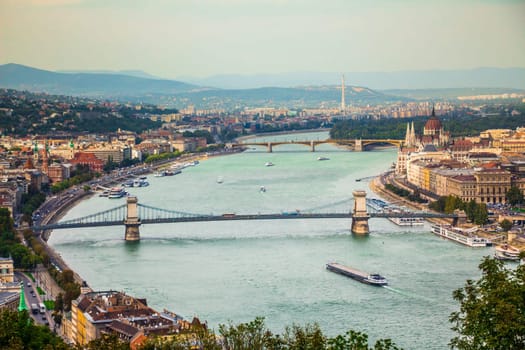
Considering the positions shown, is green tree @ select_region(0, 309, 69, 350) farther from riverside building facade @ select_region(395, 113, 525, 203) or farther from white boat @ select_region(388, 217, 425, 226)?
riverside building facade @ select_region(395, 113, 525, 203)

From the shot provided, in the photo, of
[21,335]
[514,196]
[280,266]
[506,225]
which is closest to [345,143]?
[514,196]

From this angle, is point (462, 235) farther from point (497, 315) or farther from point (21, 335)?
point (497, 315)

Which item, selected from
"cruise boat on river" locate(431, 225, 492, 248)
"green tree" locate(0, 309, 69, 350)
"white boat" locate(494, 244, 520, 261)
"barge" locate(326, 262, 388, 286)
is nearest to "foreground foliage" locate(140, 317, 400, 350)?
"green tree" locate(0, 309, 69, 350)

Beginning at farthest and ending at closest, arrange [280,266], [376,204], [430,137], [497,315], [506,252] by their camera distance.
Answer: [430,137], [376,204], [506,252], [280,266], [497,315]

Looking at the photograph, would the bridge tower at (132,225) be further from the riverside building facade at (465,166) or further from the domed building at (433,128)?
the domed building at (433,128)

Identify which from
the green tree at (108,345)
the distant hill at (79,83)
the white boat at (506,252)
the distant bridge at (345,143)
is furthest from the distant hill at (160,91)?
the green tree at (108,345)

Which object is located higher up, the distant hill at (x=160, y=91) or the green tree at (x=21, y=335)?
the green tree at (x=21, y=335)
